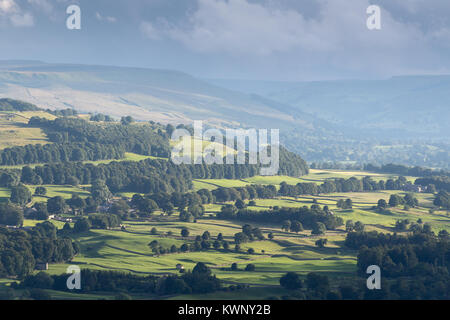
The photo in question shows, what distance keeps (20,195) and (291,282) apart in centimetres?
8815

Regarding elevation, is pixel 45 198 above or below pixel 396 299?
above

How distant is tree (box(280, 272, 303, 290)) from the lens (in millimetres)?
102500

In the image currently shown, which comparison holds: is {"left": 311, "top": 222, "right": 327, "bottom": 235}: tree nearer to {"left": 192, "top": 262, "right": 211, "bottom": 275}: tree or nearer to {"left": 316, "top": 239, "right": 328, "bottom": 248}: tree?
{"left": 316, "top": 239, "right": 328, "bottom": 248}: tree

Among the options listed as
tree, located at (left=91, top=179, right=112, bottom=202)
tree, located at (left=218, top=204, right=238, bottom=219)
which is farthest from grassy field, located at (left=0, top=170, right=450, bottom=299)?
tree, located at (left=91, top=179, right=112, bottom=202)

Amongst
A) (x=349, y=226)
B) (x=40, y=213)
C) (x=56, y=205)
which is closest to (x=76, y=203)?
(x=56, y=205)

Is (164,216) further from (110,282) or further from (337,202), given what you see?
(110,282)

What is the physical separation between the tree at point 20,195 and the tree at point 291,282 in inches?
3363

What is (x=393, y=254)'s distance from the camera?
12075 centimetres

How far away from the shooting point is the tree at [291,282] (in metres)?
102

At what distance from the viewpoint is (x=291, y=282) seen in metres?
103

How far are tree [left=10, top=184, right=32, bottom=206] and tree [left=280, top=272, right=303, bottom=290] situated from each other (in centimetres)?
8541
